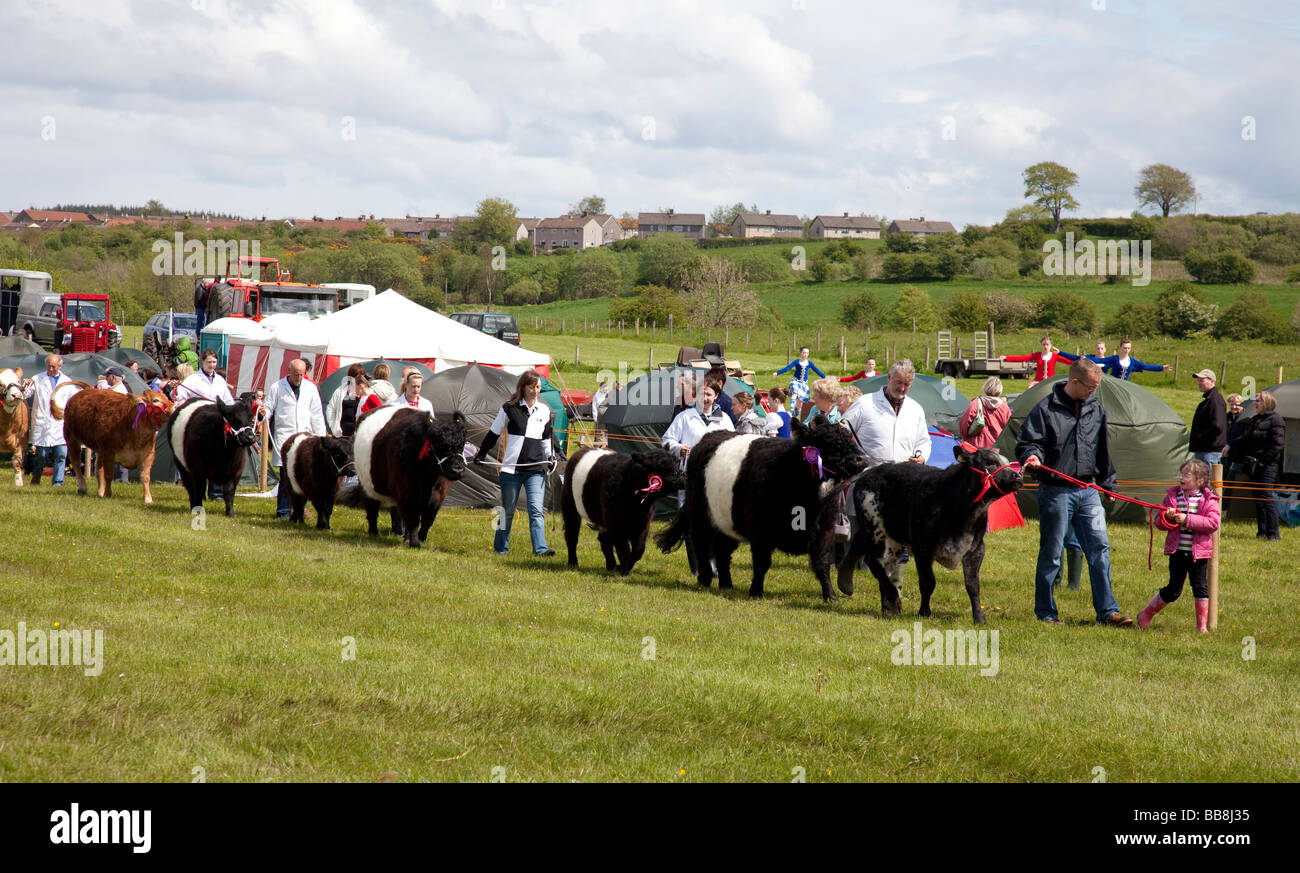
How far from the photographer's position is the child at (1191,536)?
881cm

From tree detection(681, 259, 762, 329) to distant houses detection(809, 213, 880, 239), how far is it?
7777 cm

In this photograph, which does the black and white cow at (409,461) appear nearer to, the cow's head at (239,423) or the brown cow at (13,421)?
the cow's head at (239,423)

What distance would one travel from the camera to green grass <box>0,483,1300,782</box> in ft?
16.9

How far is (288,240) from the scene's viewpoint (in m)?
140

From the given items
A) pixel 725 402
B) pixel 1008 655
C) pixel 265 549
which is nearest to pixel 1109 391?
pixel 725 402

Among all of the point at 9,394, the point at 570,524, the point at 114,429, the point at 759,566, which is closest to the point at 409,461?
the point at 570,524

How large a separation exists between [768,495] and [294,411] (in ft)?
23.7

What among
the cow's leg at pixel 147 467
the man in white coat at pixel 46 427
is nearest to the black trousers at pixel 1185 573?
the cow's leg at pixel 147 467

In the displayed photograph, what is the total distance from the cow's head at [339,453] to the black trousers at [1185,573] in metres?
8.63

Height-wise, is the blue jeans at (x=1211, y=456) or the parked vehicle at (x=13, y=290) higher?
the parked vehicle at (x=13, y=290)

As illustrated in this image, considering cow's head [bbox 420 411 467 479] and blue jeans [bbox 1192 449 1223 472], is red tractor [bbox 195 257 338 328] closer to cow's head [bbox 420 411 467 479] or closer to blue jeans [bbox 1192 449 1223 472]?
cow's head [bbox 420 411 467 479]

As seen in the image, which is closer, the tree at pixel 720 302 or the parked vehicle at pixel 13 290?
the parked vehicle at pixel 13 290

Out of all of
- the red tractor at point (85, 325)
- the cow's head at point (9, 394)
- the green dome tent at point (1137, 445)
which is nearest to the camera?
the cow's head at point (9, 394)
